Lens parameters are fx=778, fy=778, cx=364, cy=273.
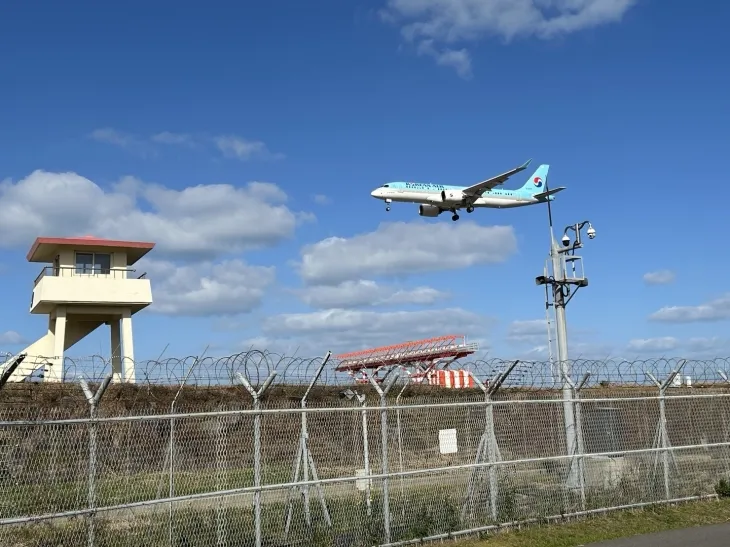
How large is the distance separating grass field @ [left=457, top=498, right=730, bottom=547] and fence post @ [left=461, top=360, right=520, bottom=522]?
56 centimetres

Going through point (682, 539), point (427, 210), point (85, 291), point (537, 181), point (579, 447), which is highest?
point (537, 181)

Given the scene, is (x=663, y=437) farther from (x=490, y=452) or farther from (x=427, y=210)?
(x=427, y=210)

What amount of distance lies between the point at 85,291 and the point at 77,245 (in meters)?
2.28

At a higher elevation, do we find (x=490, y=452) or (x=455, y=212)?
(x=455, y=212)

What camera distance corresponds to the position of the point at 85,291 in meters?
30.5

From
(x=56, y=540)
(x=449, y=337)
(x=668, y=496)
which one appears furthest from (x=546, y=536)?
(x=449, y=337)

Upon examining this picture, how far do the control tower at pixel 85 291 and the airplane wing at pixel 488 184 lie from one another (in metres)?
14.9

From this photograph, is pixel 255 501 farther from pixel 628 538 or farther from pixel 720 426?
pixel 720 426

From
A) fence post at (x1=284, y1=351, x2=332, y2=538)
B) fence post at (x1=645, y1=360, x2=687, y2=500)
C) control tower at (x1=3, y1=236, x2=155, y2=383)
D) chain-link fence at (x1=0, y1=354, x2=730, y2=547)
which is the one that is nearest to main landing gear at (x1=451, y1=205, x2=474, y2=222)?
control tower at (x1=3, y1=236, x2=155, y2=383)

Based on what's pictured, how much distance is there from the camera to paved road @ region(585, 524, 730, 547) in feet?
38.7

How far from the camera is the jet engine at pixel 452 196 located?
36.8 m

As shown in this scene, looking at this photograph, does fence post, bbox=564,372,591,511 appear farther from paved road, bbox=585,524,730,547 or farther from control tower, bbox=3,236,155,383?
control tower, bbox=3,236,155,383

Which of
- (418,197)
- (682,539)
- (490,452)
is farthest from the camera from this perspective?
(418,197)

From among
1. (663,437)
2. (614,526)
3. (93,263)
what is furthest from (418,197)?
(614,526)
